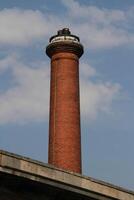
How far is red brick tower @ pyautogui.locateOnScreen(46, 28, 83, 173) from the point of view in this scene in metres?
26.8

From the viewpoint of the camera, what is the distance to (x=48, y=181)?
31.9ft

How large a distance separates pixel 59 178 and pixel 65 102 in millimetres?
18247

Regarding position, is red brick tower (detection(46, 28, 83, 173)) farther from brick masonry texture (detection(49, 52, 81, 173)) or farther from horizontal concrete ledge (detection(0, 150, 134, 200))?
horizontal concrete ledge (detection(0, 150, 134, 200))

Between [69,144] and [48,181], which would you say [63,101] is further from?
[48,181]

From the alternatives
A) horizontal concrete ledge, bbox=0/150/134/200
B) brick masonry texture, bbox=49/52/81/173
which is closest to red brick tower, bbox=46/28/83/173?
brick masonry texture, bbox=49/52/81/173

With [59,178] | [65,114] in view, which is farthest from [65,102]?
[59,178]

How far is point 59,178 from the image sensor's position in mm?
9805

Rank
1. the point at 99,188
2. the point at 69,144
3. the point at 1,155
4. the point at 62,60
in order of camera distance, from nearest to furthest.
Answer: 1. the point at 1,155
2. the point at 99,188
3. the point at 69,144
4. the point at 62,60

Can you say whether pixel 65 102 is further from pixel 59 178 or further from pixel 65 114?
pixel 59 178

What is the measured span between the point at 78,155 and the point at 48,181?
17.4m

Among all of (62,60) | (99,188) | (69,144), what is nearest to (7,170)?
(99,188)

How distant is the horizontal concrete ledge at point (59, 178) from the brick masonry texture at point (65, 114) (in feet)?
51.0

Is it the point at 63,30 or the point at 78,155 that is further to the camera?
the point at 63,30

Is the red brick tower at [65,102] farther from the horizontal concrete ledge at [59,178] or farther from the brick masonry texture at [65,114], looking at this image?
the horizontal concrete ledge at [59,178]
